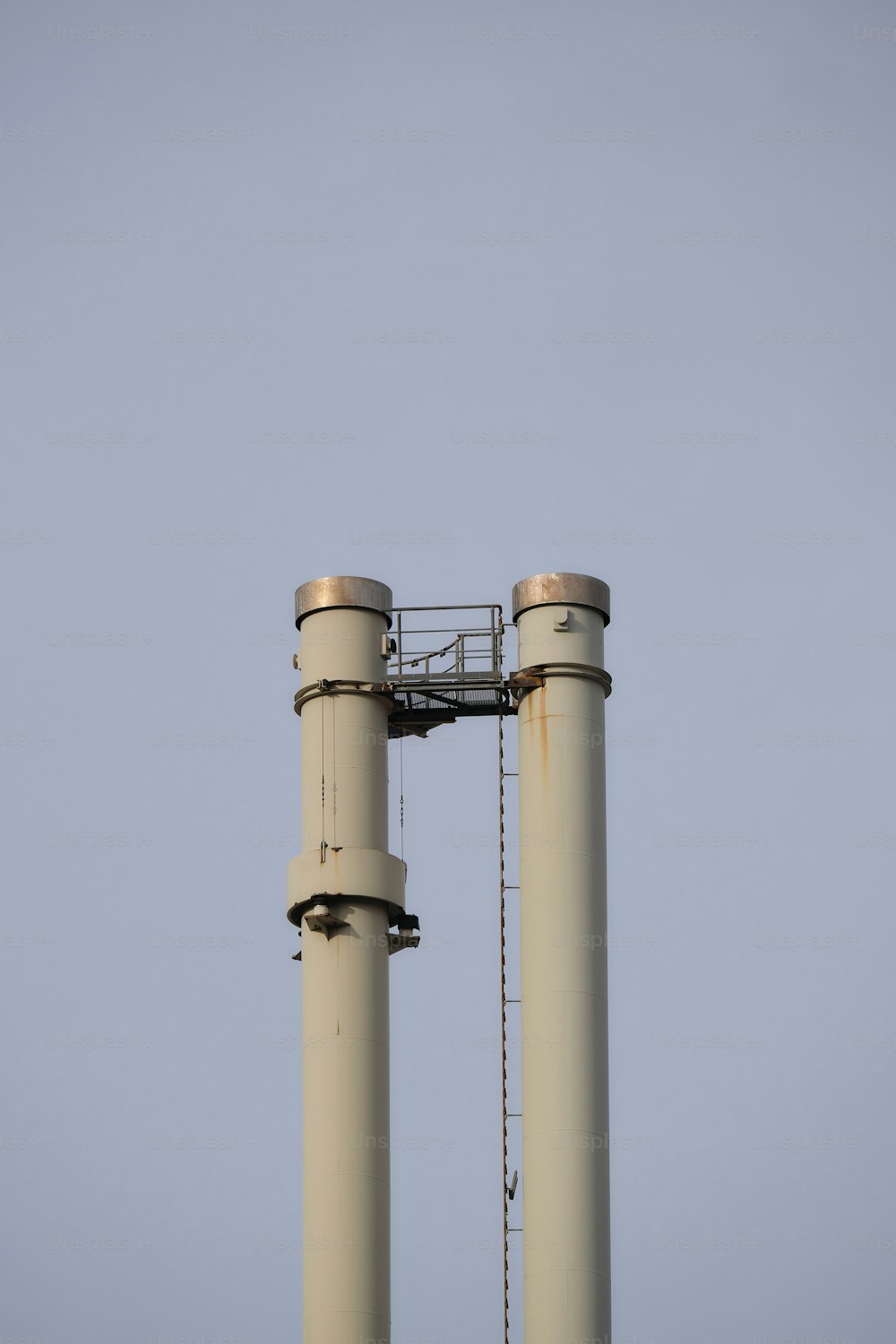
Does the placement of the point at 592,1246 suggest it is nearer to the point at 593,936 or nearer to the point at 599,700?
the point at 593,936

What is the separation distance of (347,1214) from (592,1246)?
5.03 metres

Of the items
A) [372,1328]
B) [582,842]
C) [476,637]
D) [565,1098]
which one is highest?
[476,637]

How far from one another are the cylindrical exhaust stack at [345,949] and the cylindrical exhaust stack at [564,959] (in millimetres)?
2968

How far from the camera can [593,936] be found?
7756 centimetres

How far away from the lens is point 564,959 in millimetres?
77250

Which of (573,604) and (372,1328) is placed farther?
(573,604)

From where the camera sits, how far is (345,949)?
254ft

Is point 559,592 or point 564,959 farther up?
point 559,592

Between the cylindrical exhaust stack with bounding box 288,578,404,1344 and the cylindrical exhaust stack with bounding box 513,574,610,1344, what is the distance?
117 inches

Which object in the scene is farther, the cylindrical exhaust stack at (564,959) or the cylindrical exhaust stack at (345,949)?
the cylindrical exhaust stack at (564,959)

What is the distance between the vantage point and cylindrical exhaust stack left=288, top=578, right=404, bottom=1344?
247 feet

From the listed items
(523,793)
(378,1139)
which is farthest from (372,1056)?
→ (523,793)

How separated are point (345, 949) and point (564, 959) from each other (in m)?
4.56

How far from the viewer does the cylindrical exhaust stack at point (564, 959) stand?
75.6 metres
